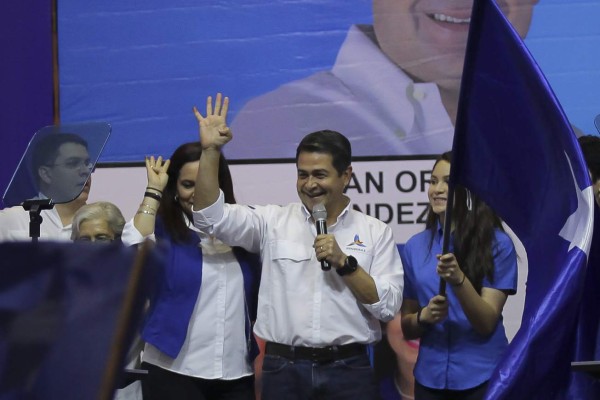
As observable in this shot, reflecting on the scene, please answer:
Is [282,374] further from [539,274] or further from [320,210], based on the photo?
[539,274]

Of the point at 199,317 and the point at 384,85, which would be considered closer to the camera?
the point at 199,317

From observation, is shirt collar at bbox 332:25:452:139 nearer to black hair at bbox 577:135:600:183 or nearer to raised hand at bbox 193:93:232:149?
black hair at bbox 577:135:600:183

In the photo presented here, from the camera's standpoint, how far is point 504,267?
342 cm

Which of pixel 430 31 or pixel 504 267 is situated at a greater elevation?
pixel 430 31

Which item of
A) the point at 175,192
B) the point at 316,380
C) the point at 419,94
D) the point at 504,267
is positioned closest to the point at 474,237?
the point at 504,267

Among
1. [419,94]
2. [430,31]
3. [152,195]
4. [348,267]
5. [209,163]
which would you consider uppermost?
[430,31]

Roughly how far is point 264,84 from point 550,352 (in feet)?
7.30

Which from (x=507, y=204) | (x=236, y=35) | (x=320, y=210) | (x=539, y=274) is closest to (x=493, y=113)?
Answer: (x=507, y=204)

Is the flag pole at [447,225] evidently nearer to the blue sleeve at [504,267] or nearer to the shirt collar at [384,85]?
the blue sleeve at [504,267]

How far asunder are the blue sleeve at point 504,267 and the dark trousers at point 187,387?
→ 0.88m

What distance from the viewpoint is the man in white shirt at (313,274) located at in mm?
3137

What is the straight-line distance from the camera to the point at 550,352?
2246 millimetres

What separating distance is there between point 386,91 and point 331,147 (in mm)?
881

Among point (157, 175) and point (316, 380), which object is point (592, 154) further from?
point (157, 175)
